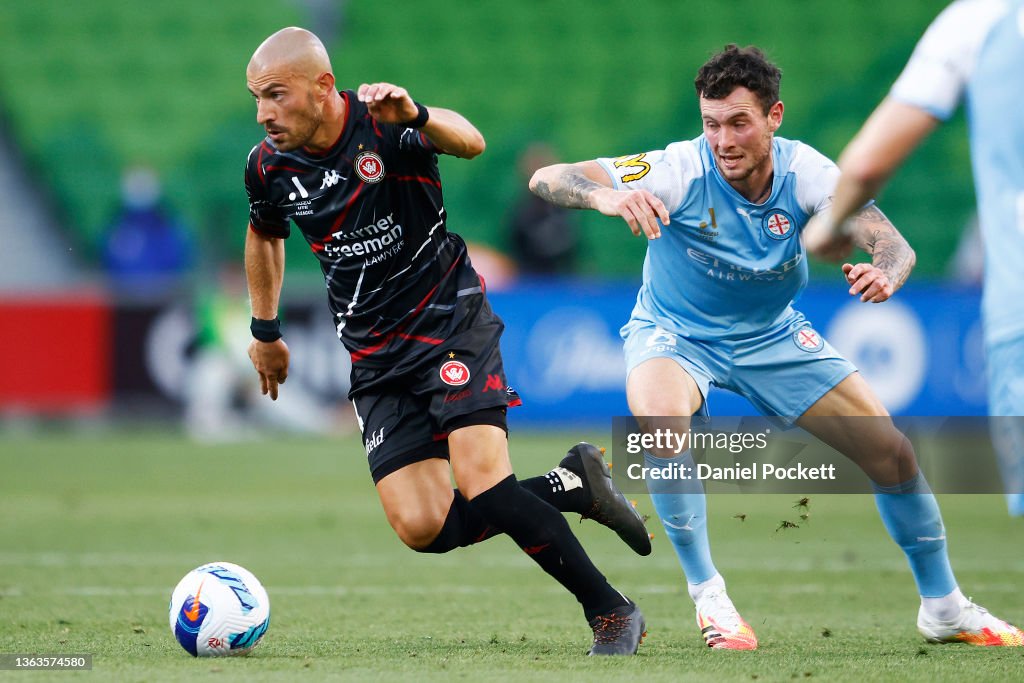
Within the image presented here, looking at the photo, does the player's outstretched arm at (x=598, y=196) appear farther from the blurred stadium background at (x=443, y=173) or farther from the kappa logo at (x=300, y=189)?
the blurred stadium background at (x=443, y=173)

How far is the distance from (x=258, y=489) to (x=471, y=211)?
7524mm

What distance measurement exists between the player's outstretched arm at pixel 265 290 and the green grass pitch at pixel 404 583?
42.1 inches

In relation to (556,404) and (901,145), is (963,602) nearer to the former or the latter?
(901,145)

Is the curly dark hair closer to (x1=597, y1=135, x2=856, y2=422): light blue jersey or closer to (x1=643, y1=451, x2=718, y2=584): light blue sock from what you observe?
(x1=597, y1=135, x2=856, y2=422): light blue jersey

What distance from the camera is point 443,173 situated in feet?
59.7

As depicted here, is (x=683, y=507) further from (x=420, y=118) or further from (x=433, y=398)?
(x=420, y=118)

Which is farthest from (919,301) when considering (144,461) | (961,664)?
(961,664)

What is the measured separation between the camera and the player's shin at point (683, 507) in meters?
5.53

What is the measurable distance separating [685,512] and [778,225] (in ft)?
3.82

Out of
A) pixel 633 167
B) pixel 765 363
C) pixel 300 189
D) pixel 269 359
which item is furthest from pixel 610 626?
pixel 300 189

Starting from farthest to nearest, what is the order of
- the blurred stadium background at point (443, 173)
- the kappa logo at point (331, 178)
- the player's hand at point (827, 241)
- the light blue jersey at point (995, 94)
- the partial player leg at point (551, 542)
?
the blurred stadium background at point (443, 173), the kappa logo at point (331, 178), the partial player leg at point (551, 542), the player's hand at point (827, 241), the light blue jersey at point (995, 94)

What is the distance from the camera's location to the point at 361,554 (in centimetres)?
825

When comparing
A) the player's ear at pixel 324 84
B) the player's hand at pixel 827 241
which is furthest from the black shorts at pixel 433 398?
the player's hand at pixel 827 241

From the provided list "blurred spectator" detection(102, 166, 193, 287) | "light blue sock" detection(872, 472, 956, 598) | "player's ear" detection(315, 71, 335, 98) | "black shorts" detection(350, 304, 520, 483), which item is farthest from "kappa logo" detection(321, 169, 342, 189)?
"blurred spectator" detection(102, 166, 193, 287)
